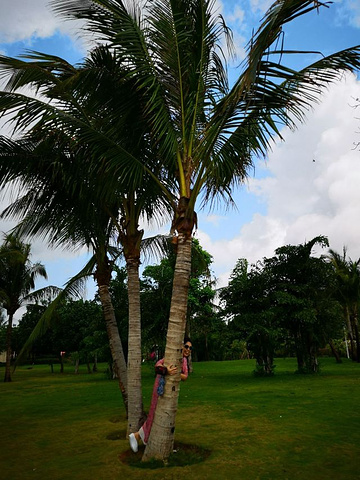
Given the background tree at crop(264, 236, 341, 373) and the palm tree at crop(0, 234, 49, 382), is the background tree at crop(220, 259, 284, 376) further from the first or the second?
the palm tree at crop(0, 234, 49, 382)

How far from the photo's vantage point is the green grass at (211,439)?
611 cm

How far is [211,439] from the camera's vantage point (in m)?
8.02

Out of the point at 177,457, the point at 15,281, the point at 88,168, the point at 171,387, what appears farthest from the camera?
the point at 15,281

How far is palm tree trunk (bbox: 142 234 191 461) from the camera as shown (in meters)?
6.21

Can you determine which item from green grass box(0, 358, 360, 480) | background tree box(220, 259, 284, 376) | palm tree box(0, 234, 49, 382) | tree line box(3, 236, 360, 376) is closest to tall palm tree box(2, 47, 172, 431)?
green grass box(0, 358, 360, 480)

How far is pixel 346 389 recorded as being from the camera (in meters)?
14.5

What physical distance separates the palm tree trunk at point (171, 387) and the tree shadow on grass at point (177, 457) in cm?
11

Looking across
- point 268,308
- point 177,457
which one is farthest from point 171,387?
point 268,308

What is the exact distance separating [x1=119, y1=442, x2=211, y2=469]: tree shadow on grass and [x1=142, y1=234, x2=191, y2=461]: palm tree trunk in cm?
11

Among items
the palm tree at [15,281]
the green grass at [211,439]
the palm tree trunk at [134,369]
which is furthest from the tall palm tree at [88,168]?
the palm tree at [15,281]

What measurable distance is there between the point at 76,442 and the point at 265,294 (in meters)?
15.2

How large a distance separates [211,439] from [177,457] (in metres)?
1.72

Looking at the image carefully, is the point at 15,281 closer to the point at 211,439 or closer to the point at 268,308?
the point at 268,308

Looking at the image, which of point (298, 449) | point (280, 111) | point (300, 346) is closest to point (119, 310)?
point (300, 346)
